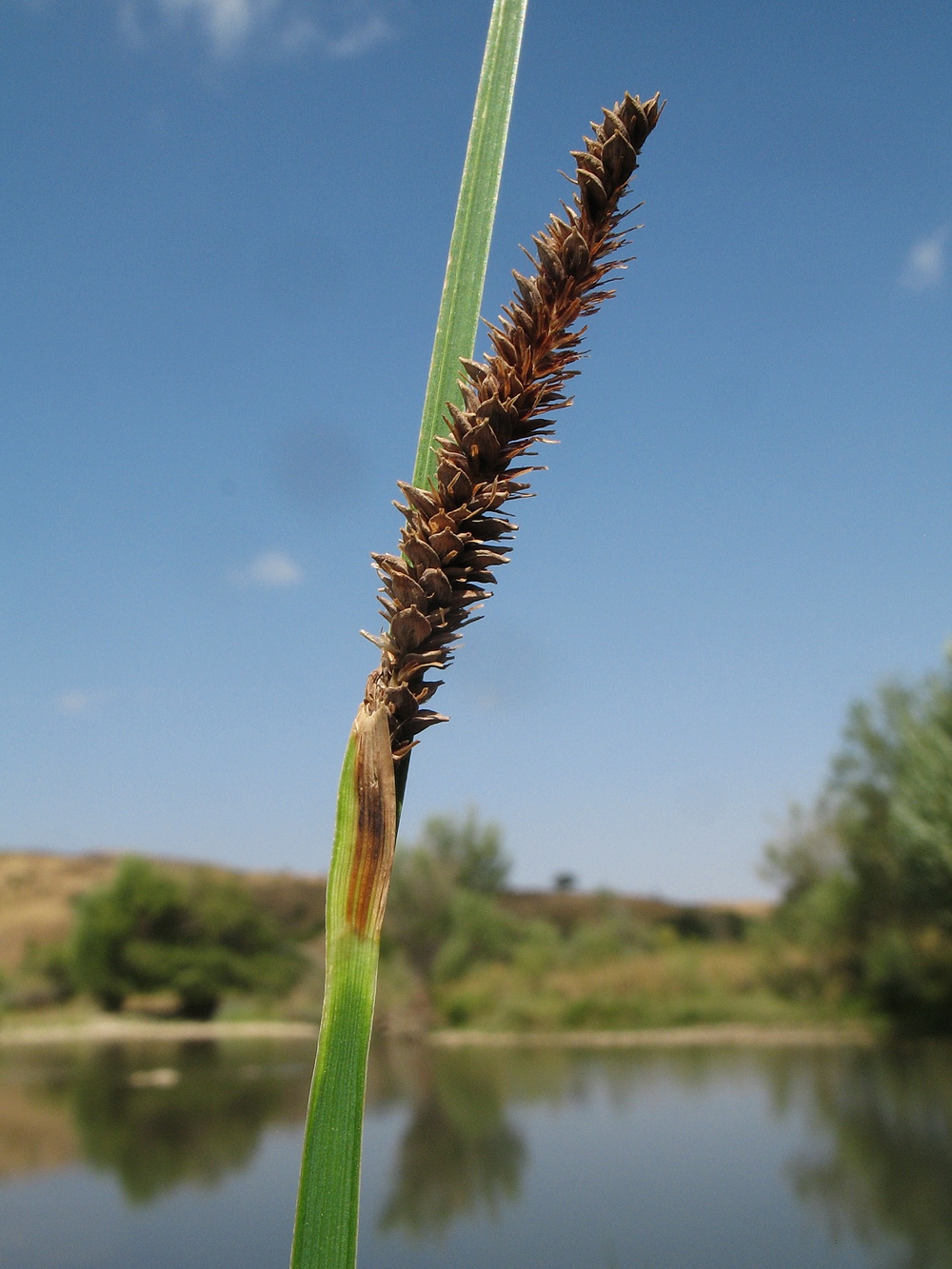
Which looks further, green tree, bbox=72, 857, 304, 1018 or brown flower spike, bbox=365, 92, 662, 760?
green tree, bbox=72, 857, 304, 1018

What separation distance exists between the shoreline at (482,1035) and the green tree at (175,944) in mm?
469

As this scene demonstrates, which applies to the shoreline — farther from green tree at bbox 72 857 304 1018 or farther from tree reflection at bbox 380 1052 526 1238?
tree reflection at bbox 380 1052 526 1238

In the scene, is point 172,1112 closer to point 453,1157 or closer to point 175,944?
point 453,1157

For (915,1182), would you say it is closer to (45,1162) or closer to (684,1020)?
(684,1020)

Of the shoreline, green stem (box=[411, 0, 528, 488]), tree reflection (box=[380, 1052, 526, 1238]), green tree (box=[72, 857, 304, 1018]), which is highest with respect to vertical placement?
green stem (box=[411, 0, 528, 488])

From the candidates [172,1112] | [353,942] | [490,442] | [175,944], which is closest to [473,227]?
[490,442]

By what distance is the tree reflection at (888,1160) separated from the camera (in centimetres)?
420

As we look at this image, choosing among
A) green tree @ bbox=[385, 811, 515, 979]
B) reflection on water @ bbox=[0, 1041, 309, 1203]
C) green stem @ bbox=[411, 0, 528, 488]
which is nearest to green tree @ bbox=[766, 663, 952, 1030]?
green tree @ bbox=[385, 811, 515, 979]

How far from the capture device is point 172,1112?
6.24 metres

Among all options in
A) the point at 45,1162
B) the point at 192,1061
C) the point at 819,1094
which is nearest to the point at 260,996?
the point at 192,1061

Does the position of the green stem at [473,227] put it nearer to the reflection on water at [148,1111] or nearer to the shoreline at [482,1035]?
the reflection on water at [148,1111]

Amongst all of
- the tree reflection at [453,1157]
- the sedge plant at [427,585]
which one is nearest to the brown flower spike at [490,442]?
the sedge plant at [427,585]

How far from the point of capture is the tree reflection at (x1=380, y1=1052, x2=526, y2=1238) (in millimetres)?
4641

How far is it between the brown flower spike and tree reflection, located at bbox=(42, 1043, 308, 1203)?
5739 millimetres
